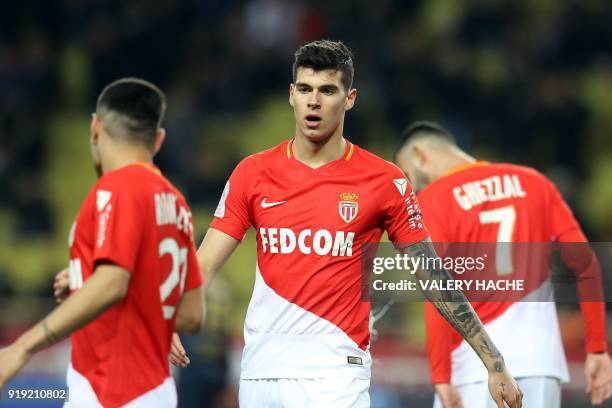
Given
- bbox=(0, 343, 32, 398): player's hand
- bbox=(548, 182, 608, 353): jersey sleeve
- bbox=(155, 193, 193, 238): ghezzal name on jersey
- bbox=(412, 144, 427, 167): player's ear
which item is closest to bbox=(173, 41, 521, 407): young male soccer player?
bbox=(155, 193, 193, 238): ghezzal name on jersey

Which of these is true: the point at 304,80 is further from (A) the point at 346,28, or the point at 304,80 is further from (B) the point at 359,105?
(A) the point at 346,28

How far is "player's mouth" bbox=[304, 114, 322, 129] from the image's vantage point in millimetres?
5500

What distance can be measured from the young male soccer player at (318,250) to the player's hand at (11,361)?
1315mm

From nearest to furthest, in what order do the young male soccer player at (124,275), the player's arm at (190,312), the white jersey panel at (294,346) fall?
the young male soccer player at (124,275)
the player's arm at (190,312)
the white jersey panel at (294,346)

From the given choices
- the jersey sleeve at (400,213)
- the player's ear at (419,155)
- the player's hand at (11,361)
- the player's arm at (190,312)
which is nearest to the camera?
the player's hand at (11,361)

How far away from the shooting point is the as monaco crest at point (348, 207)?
→ 5488 millimetres

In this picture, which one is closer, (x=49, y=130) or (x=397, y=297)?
(x=397, y=297)

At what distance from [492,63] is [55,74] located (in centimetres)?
561

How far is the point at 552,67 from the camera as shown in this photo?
14336 millimetres

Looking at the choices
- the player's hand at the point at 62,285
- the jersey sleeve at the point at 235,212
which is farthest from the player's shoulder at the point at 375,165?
the player's hand at the point at 62,285

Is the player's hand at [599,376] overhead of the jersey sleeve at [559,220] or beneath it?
beneath

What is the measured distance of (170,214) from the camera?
15.3ft

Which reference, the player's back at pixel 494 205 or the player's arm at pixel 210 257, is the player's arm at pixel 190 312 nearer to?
the player's arm at pixel 210 257

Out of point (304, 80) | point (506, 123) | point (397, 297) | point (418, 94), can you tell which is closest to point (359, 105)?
point (418, 94)
